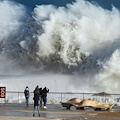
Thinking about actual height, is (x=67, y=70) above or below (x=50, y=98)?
above

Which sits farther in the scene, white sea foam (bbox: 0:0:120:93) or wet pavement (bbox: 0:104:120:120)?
white sea foam (bbox: 0:0:120:93)

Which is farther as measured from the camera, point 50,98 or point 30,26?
point 30,26

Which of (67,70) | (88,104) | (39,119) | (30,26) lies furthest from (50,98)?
(30,26)

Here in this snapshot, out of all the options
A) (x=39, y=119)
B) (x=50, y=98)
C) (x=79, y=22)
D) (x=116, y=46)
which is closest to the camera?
(x=39, y=119)

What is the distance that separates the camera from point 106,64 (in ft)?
187

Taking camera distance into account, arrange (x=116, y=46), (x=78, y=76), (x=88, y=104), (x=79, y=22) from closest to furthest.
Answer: (x=88, y=104) < (x=116, y=46) < (x=78, y=76) < (x=79, y=22)

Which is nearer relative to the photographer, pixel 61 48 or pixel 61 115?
pixel 61 115

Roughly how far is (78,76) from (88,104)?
34644 mm

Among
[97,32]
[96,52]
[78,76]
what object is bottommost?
[78,76]

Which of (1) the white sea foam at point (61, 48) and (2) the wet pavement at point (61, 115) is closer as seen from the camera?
(2) the wet pavement at point (61, 115)

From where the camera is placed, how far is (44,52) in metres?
68.8

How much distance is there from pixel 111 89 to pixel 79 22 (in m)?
17.5

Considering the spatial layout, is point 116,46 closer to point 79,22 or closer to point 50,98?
point 79,22

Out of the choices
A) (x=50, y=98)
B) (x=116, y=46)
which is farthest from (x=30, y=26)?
(x=50, y=98)
